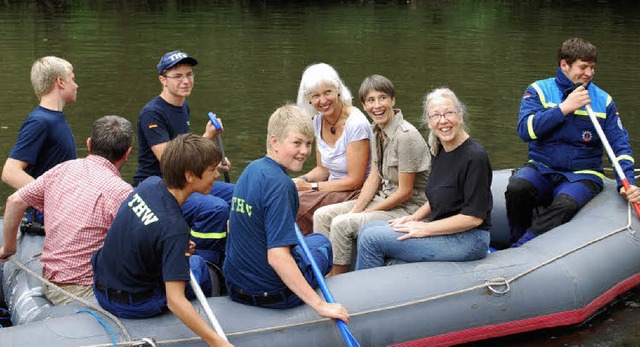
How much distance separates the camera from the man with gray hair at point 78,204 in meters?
3.86

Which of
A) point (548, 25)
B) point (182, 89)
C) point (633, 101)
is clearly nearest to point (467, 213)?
point (182, 89)

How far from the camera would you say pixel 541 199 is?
5.30 m

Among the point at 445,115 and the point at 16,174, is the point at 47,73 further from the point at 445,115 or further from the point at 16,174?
the point at 445,115

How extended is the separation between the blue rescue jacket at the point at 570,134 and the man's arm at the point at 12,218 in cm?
293

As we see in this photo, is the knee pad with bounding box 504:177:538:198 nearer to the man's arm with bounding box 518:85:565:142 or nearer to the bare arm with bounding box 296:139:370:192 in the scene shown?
the man's arm with bounding box 518:85:565:142

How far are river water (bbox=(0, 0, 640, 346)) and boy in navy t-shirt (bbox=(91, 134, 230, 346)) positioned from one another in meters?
2.10

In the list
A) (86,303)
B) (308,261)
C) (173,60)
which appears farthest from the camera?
(173,60)

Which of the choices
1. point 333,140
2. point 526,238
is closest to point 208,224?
point 333,140

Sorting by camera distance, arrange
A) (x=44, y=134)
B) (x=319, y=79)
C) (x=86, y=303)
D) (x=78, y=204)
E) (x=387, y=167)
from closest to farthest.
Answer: (x=86, y=303) → (x=78, y=204) → (x=44, y=134) → (x=387, y=167) → (x=319, y=79)

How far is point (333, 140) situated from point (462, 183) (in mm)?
1096

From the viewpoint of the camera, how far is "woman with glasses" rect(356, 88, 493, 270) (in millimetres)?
4211

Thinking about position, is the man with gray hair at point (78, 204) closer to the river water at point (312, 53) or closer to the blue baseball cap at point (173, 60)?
the blue baseball cap at point (173, 60)

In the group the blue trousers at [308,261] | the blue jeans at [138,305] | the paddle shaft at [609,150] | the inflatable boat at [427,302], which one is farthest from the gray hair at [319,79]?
the blue jeans at [138,305]

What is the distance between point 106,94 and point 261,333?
7.79 metres
